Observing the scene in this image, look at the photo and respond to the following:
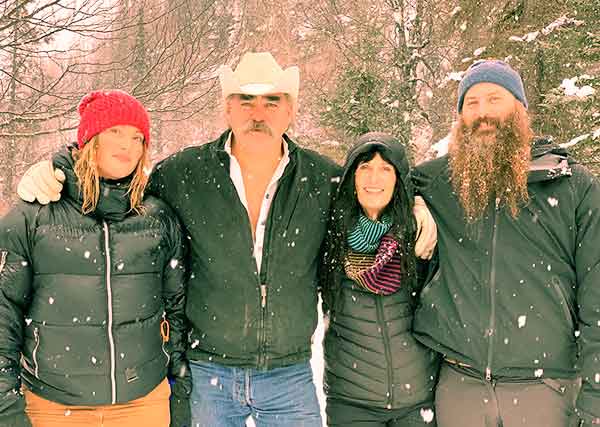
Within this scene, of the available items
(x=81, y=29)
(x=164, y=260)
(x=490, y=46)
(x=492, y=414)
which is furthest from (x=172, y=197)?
(x=490, y=46)

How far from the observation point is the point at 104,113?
3355 millimetres

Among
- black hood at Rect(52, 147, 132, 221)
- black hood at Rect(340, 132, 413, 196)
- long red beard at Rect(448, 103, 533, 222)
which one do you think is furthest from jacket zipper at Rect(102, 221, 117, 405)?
long red beard at Rect(448, 103, 533, 222)

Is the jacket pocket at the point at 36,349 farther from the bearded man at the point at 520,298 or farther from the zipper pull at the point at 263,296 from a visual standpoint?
the bearded man at the point at 520,298

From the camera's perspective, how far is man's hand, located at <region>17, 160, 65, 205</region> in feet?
10.4

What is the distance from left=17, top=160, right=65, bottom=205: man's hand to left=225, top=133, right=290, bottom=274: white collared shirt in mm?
1037

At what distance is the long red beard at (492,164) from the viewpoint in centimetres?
349

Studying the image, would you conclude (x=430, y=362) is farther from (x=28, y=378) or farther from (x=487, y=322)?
(x=28, y=378)

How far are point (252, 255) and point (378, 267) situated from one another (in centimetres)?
76

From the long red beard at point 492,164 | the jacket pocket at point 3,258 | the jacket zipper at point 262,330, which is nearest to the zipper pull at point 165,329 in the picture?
the jacket zipper at point 262,330

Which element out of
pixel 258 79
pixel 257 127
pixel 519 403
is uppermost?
pixel 258 79

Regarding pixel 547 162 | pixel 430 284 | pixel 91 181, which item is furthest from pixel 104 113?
pixel 547 162

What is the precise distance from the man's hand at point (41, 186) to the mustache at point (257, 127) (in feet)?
3.81

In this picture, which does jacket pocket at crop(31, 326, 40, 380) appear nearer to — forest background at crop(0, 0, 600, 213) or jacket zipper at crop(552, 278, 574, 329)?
jacket zipper at crop(552, 278, 574, 329)

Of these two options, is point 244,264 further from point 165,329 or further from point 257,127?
point 257,127
